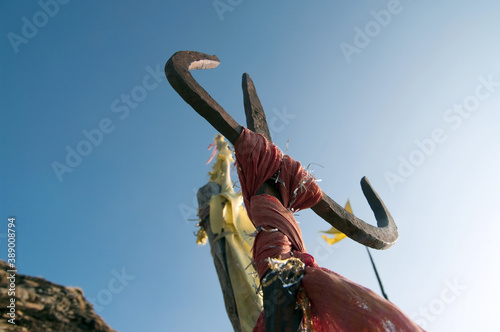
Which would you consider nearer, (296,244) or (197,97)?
(296,244)

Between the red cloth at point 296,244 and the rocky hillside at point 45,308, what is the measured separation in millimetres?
1382

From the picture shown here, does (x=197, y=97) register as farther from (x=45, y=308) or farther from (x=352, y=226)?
(x=45, y=308)

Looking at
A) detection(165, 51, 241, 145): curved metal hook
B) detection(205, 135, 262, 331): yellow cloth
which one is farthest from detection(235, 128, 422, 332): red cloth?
detection(205, 135, 262, 331): yellow cloth

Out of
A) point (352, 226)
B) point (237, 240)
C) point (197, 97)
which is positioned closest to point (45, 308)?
point (197, 97)

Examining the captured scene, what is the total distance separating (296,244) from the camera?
6.38 feet

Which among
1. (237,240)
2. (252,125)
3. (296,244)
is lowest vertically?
(296,244)

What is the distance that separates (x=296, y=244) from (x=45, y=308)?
1.67m

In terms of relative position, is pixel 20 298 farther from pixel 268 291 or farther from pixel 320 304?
pixel 320 304

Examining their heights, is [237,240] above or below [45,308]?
above

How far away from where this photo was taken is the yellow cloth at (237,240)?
4.03 metres

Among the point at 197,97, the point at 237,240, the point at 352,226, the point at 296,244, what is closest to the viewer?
the point at 296,244

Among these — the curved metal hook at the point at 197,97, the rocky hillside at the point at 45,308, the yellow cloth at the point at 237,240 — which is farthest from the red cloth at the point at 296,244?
the yellow cloth at the point at 237,240

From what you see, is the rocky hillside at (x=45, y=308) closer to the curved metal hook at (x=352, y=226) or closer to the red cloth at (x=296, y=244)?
the red cloth at (x=296, y=244)

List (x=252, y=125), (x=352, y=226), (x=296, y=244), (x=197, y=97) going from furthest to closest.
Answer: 1. (x=252, y=125)
2. (x=352, y=226)
3. (x=197, y=97)
4. (x=296, y=244)
